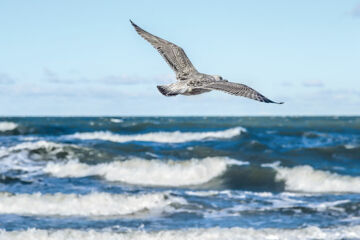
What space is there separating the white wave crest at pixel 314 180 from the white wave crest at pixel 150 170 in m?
2.24

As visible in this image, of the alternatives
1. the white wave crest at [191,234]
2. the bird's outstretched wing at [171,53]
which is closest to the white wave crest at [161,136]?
the white wave crest at [191,234]

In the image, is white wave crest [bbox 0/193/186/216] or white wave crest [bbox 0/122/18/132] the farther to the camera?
white wave crest [bbox 0/122/18/132]

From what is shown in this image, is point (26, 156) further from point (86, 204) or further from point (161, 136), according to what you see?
point (161, 136)

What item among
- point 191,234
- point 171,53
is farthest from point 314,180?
point 171,53

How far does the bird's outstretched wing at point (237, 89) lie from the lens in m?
4.83

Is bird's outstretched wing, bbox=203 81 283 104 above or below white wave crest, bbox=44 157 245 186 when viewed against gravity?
above

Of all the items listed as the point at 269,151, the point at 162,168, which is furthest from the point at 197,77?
the point at 269,151

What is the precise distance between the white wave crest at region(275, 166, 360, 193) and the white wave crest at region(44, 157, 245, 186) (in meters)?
2.24

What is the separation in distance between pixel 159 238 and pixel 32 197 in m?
4.33

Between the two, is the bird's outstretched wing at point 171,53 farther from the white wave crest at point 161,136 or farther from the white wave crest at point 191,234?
the white wave crest at point 161,136

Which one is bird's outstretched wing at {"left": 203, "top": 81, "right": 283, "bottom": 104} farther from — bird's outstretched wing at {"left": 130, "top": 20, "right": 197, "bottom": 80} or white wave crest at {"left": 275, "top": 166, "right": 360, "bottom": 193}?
white wave crest at {"left": 275, "top": 166, "right": 360, "bottom": 193}

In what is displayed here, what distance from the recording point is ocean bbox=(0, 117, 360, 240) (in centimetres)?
1104

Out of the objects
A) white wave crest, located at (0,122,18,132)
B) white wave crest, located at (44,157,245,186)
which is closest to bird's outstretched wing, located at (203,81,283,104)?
white wave crest, located at (44,157,245,186)

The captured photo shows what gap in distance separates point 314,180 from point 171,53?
1200cm
